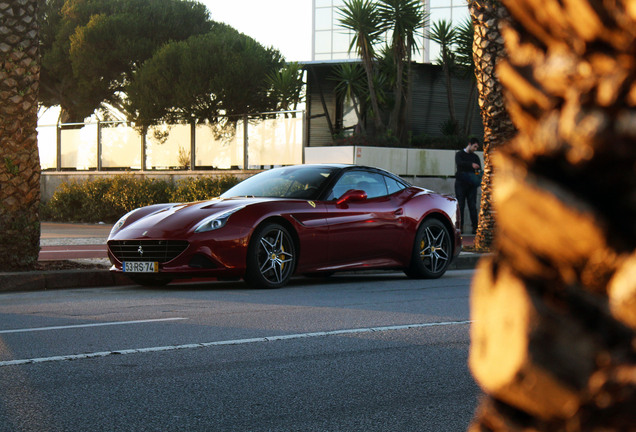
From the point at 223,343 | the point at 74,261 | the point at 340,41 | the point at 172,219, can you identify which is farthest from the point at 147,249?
the point at 340,41

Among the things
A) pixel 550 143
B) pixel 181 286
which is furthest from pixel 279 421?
pixel 181 286

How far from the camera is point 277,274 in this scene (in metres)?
10.9

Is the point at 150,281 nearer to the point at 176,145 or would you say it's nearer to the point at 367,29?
the point at 176,145

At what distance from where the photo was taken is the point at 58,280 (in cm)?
1158

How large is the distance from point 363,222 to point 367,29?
59.0ft

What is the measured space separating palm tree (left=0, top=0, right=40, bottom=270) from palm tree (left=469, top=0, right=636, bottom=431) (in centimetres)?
1143

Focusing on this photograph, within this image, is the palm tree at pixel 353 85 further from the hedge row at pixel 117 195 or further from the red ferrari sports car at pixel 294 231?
the red ferrari sports car at pixel 294 231

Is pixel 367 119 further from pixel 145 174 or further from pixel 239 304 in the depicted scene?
pixel 239 304

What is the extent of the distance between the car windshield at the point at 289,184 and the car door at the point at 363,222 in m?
0.23

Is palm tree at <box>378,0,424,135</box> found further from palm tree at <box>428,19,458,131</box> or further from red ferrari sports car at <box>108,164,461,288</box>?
red ferrari sports car at <box>108,164,461,288</box>

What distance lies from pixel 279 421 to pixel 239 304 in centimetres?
467

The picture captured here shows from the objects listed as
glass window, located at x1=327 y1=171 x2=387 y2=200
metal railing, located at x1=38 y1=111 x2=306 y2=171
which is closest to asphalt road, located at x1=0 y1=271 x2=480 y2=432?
glass window, located at x1=327 y1=171 x2=387 y2=200

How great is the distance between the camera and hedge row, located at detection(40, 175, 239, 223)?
965 inches

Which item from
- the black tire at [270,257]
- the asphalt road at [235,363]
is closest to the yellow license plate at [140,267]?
the asphalt road at [235,363]
